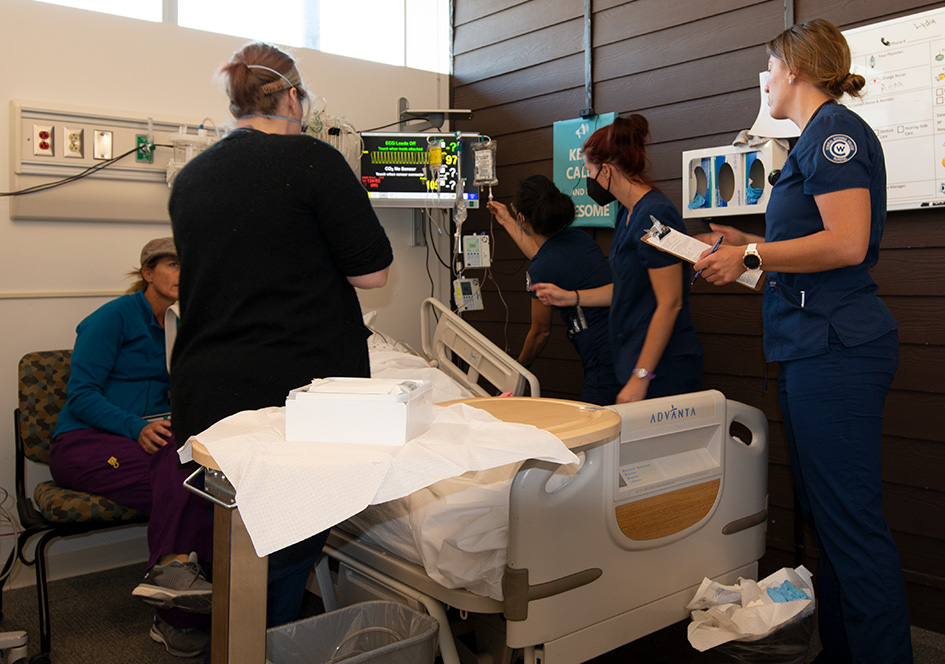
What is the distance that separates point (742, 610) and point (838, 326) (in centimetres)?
71

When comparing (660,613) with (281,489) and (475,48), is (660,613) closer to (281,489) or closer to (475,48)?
(281,489)

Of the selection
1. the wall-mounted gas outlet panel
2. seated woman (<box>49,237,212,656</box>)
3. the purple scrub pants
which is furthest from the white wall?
the purple scrub pants

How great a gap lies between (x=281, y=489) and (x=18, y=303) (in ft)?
8.83

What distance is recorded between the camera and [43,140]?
3.04m

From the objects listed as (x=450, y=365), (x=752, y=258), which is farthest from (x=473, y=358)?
(x=752, y=258)

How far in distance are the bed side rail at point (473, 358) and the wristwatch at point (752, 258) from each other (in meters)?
1.18

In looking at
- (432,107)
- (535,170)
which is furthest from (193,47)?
(535,170)

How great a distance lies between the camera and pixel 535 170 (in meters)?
3.79

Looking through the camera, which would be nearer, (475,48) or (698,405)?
(698,405)

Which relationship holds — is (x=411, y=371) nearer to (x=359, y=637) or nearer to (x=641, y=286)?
(x=641, y=286)

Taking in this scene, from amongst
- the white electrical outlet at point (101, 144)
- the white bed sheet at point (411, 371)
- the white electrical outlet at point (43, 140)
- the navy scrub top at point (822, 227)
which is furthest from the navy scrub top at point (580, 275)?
the white electrical outlet at point (43, 140)

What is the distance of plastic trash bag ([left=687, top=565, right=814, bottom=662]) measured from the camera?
69.4 inches

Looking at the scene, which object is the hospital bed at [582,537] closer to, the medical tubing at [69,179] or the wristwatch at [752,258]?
the wristwatch at [752,258]

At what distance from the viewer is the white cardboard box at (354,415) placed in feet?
3.23
